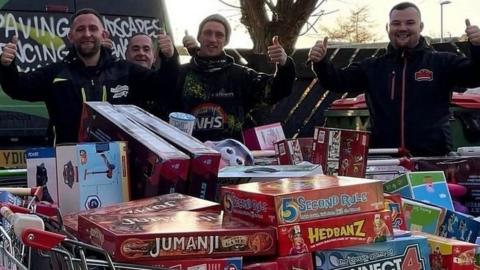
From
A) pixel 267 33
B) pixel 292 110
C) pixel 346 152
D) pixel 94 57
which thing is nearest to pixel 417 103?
pixel 346 152

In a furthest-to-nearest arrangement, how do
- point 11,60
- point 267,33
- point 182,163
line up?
point 267,33 → point 11,60 → point 182,163

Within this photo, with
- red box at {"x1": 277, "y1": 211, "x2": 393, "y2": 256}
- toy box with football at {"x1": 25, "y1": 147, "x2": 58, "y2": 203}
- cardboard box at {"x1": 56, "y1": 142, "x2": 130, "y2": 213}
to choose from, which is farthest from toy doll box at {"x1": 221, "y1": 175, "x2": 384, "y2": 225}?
toy box with football at {"x1": 25, "y1": 147, "x2": 58, "y2": 203}

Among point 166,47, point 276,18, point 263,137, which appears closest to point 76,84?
point 166,47

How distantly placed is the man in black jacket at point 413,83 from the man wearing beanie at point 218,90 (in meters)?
0.48

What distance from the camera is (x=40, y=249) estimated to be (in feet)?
5.70

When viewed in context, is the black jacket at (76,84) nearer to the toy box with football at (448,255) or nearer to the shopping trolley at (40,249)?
the shopping trolley at (40,249)

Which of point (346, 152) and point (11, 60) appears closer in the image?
point (346, 152)

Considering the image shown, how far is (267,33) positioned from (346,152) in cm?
1042

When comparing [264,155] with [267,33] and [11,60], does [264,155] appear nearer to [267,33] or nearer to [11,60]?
[11,60]

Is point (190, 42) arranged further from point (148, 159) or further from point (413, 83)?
point (148, 159)

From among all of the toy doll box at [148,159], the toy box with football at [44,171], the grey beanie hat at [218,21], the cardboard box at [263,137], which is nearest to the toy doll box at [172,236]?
the toy doll box at [148,159]

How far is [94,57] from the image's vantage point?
13.5ft

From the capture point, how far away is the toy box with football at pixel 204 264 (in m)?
1.87

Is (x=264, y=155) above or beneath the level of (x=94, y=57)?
beneath
